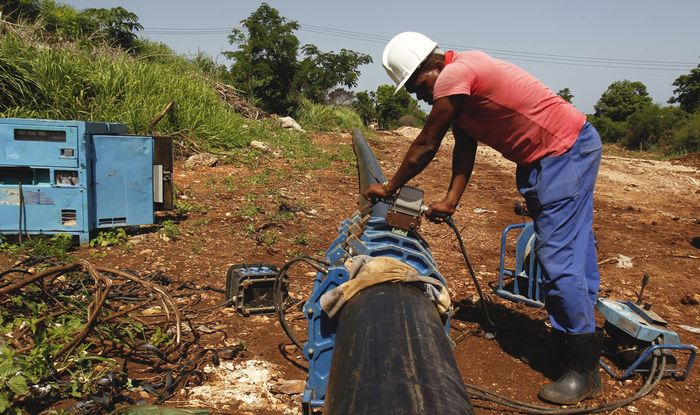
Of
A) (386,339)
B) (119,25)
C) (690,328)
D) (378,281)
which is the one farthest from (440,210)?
(119,25)

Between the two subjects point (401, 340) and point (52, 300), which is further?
point (52, 300)

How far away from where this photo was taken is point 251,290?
328 cm

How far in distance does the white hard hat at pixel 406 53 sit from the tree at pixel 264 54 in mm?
15632

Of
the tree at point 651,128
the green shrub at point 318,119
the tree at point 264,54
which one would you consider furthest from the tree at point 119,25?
the tree at point 651,128

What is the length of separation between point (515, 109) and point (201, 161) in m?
6.66

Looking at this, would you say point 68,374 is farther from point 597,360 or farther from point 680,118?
point 680,118

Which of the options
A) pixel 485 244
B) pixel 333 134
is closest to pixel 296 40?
pixel 333 134

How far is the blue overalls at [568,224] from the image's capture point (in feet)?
8.29

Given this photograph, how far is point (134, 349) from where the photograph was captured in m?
2.60

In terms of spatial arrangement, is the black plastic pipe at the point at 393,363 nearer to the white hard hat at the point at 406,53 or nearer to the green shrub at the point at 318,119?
the white hard hat at the point at 406,53

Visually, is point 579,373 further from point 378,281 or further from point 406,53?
point 406,53

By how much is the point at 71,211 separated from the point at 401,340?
3.89 m

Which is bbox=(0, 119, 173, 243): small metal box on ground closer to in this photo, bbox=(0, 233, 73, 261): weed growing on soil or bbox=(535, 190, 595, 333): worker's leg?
bbox=(0, 233, 73, 261): weed growing on soil

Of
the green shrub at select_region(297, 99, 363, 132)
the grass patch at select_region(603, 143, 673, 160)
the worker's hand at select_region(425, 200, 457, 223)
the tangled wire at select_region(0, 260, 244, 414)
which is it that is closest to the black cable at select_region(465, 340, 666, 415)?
the worker's hand at select_region(425, 200, 457, 223)
